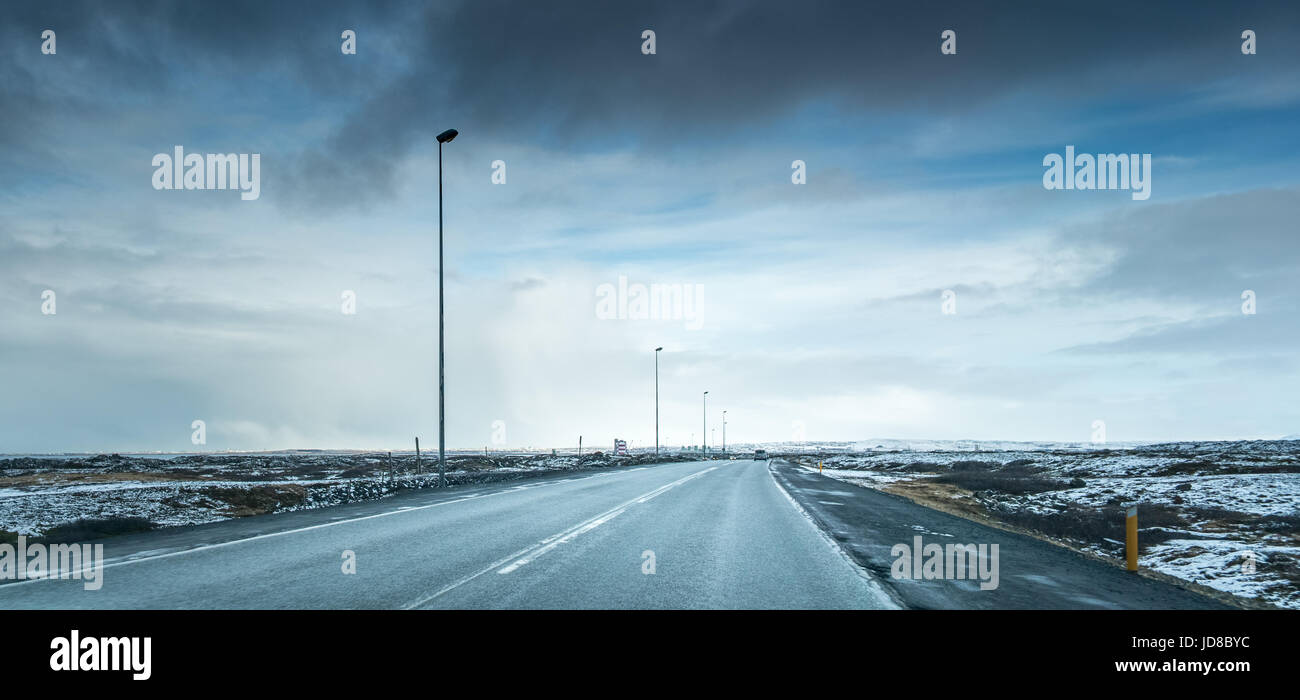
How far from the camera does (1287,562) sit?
488 inches

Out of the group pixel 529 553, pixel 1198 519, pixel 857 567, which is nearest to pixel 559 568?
pixel 529 553

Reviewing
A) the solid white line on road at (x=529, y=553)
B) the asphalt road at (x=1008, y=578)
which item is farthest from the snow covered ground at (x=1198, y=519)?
the solid white line on road at (x=529, y=553)

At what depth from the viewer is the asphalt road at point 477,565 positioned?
21.5ft

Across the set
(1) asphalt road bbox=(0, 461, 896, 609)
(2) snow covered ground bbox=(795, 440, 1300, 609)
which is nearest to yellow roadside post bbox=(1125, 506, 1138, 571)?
(2) snow covered ground bbox=(795, 440, 1300, 609)

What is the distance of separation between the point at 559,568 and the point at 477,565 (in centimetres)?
107

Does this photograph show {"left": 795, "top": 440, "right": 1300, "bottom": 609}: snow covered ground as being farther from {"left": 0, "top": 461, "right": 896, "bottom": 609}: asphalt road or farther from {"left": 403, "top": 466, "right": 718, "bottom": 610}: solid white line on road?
{"left": 403, "top": 466, "right": 718, "bottom": 610}: solid white line on road

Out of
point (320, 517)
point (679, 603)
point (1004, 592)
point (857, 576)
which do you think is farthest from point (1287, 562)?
point (320, 517)

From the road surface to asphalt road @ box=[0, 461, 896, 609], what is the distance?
0.11 feet

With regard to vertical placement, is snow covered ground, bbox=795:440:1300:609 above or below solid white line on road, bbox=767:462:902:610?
below

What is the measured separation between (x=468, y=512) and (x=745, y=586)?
1033 centimetres

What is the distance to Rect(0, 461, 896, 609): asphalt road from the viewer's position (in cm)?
656

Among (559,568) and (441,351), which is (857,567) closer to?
(559,568)

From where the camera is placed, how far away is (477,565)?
8.55 meters
